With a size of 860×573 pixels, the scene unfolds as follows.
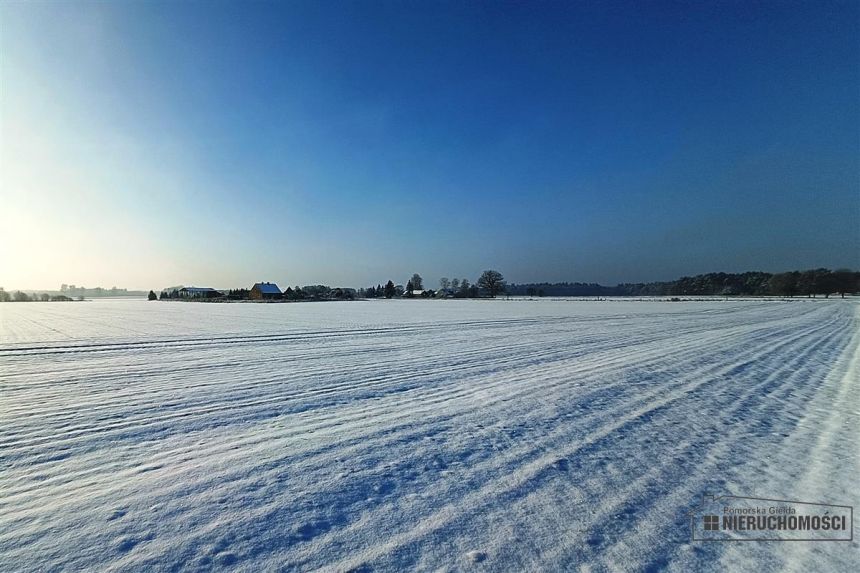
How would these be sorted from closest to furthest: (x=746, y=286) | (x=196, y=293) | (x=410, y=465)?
(x=410, y=465)
(x=196, y=293)
(x=746, y=286)

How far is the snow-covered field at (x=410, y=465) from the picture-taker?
2.93 m

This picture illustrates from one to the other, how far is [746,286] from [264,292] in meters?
151

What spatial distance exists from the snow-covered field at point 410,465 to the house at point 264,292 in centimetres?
9073

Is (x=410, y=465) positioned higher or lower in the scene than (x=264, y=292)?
lower

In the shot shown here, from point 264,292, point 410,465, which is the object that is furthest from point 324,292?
point 410,465

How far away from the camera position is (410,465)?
4.30m

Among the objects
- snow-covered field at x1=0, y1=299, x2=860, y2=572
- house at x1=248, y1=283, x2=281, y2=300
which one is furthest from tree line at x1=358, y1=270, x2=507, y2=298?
snow-covered field at x1=0, y1=299, x2=860, y2=572

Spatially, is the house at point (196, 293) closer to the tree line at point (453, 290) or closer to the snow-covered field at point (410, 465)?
the tree line at point (453, 290)

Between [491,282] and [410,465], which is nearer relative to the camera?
[410,465]

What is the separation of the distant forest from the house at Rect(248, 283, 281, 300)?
9186 centimetres

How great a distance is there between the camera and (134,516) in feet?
10.8

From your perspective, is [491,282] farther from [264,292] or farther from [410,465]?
[410,465]

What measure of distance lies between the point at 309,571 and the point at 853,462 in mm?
6201

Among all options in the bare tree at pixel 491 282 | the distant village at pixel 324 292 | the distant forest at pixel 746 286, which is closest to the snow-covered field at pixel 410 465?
the distant village at pixel 324 292
